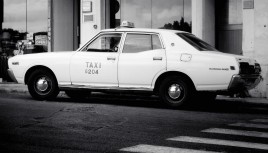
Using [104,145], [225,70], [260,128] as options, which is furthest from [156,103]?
[104,145]

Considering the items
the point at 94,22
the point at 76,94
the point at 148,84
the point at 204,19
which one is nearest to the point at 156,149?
the point at 148,84

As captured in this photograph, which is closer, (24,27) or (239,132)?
(239,132)

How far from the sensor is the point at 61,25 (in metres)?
19.4

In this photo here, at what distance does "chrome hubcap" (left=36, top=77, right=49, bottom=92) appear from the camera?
468 inches

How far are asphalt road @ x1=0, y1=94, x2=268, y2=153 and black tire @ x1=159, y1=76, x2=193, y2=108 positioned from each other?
0.28 metres

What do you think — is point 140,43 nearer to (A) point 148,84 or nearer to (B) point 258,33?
(A) point 148,84

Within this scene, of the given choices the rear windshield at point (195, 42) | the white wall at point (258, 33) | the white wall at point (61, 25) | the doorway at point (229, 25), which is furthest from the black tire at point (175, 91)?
the white wall at point (61, 25)

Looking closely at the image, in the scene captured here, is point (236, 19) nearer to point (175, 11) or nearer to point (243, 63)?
point (175, 11)

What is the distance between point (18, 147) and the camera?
6.24 meters

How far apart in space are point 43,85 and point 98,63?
1555 mm

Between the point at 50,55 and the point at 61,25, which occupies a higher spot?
the point at 61,25

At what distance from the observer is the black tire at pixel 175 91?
1050 centimetres

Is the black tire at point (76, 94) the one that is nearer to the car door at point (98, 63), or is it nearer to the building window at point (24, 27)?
the car door at point (98, 63)

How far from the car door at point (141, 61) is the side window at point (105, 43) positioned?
0.88 ft
